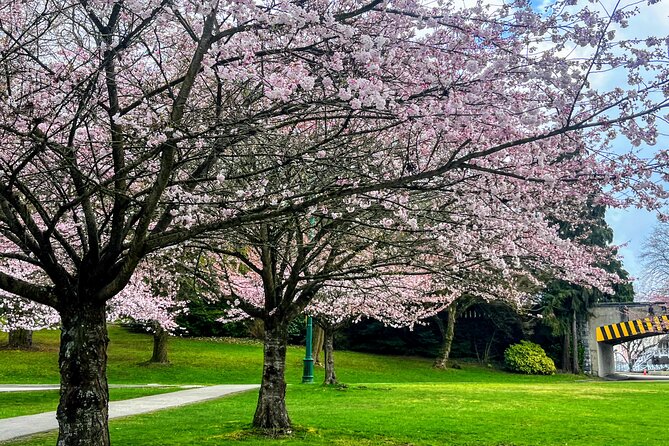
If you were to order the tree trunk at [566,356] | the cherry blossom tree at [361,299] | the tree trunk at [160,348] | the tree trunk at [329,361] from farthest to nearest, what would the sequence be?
1. the tree trunk at [566,356]
2. the tree trunk at [160,348]
3. the tree trunk at [329,361]
4. the cherry blossom tree at [361,299]

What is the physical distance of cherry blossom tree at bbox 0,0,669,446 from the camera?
498 cm

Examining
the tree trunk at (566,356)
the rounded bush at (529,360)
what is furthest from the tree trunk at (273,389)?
the tree trunk at (566,356)

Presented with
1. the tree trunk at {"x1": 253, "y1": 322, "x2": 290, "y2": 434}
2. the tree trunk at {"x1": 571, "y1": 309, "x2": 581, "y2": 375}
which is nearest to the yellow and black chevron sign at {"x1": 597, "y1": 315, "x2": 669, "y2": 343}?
the tree trunk at {"x1": 571, "y1": 309, "x2": 581, "y2": 375}

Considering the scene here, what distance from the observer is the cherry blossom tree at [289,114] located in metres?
4.98

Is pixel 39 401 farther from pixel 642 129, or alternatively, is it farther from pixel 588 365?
pixel 588 365

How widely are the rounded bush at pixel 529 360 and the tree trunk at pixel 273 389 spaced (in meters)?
29.4

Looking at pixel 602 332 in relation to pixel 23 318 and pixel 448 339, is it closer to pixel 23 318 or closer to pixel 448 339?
pixel 448 339

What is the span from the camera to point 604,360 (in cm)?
4100

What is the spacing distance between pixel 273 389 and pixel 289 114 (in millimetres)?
6116

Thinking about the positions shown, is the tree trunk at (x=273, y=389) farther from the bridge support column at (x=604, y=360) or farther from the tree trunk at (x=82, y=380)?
the bridge support column at (x=604, y=360)

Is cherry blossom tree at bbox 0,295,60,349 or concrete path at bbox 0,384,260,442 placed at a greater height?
cherry blossom tree at bbox 0,295,60,349

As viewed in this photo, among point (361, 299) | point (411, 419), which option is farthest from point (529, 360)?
point (411, 419)

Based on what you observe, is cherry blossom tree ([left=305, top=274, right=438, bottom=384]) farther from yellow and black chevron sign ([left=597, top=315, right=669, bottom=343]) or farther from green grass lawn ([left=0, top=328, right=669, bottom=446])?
yellow and black chevron sign ([left=597, top=315, right=669, bottom=343])

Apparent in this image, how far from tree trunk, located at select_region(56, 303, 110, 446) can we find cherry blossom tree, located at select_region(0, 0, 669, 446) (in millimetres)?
15
